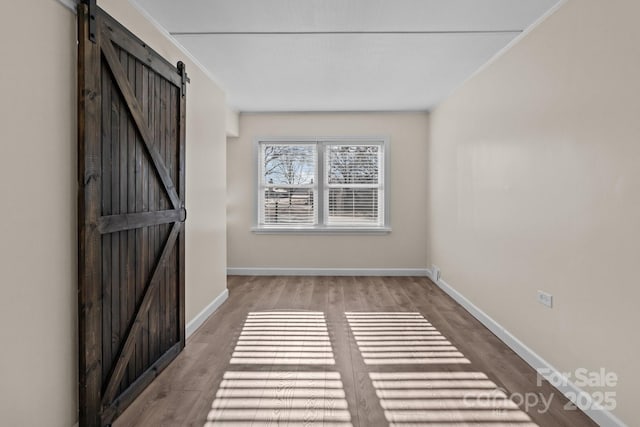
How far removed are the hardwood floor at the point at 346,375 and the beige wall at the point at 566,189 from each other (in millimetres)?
375

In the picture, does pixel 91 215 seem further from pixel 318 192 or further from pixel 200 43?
pixel 318 192

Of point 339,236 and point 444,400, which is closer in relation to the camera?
point 444,400

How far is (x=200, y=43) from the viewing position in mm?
3268

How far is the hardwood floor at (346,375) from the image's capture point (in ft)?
7.14

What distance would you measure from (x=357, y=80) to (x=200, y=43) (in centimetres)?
176

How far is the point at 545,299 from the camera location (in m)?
2.66

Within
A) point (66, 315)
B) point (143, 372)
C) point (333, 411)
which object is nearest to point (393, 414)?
point (333, 411)

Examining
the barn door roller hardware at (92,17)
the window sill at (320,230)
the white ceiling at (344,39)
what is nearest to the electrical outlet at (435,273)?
the window sill at (320,230)

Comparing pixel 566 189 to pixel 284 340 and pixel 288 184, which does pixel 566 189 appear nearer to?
pixel 284 340

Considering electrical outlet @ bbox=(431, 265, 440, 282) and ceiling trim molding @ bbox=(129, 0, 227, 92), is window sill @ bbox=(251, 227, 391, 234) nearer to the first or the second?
electrical outlet @ bbox=(431, 265, 440, 282)

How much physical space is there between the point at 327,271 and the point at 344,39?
366 centimetres

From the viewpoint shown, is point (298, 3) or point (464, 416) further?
point (298, 3)

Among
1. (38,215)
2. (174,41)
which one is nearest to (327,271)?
(174,41)

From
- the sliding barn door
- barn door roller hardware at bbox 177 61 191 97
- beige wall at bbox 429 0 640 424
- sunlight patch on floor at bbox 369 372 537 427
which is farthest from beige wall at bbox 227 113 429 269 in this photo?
sunlight patch on floor at bbox 369 372 537 427
